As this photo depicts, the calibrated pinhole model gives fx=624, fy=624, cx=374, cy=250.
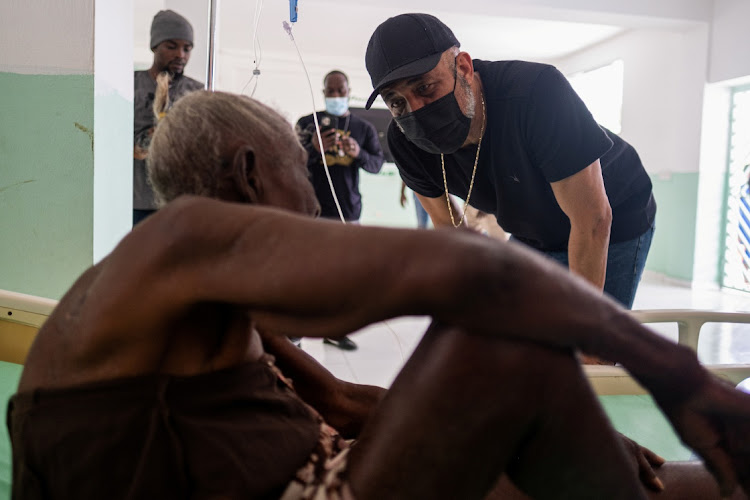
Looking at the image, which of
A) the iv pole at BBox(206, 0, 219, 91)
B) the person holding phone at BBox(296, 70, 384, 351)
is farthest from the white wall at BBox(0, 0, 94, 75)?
the person holding phone at BBox(296, 70, 384, 351)

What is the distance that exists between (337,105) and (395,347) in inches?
61.8

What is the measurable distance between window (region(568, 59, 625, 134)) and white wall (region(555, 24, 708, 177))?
30 cm

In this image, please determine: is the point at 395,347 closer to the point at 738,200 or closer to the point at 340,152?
the point at 340,152

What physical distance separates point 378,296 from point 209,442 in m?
0.30

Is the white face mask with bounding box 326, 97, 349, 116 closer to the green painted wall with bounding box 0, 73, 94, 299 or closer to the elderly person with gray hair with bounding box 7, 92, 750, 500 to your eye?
the green painted wall with bounding box 0, 73, 94, 299

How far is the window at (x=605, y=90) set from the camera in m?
8.19

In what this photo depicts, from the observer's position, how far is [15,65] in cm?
195

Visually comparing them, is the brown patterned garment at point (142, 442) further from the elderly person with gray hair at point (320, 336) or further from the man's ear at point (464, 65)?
the man's ear at point (464, 65)

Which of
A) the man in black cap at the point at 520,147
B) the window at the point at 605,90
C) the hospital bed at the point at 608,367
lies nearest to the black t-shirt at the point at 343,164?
the man in black cap at the point at 520,147

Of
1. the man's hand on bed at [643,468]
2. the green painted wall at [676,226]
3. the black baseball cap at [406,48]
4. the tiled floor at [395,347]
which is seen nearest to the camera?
the man's hand on bed at [643,468]

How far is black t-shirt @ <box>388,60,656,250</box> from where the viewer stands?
1.59m

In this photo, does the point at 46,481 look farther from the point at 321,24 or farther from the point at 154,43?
the point at 321,24

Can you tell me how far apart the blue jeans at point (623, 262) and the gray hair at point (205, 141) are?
1.23m

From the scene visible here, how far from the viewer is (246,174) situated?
89cm
